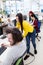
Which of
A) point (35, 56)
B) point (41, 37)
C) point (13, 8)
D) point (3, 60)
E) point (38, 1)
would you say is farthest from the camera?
point (38, 1)

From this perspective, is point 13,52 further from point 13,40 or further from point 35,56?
point 35,56

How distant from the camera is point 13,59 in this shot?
4.68 feet

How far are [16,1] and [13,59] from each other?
15.5ft

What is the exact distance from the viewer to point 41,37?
4.97 metres

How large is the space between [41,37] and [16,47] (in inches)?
142

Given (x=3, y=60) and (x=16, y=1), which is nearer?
(x=3, y=60)

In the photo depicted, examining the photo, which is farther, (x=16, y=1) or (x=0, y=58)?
(x=16, y=1)

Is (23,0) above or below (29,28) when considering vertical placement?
above

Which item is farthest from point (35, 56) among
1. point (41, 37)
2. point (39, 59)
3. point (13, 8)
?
point (13, 8)

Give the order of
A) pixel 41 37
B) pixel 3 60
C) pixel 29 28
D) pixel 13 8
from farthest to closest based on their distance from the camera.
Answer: pixel 13 8, pixel 41 37, pixel 29 28, pixel 3 60

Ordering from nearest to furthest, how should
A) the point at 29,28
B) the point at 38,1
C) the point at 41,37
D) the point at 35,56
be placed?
the point at 29,28 → the point at 35,56 → the point at 41,37 → the point at 38,1

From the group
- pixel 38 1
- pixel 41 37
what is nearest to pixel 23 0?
pixel 38 1

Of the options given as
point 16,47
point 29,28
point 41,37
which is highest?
point 16,47

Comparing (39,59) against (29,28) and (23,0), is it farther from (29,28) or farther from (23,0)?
(23,0)
